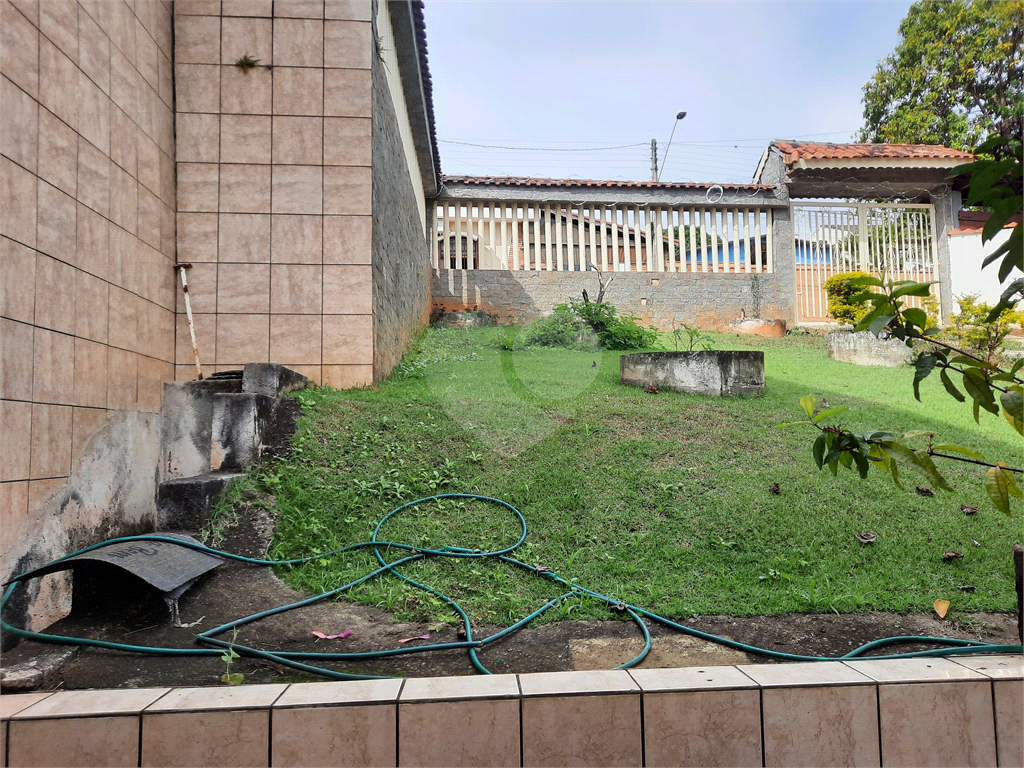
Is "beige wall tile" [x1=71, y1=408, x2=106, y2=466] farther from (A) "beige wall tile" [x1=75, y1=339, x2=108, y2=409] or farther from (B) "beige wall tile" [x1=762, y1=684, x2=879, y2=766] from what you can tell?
(B) "beige wall tile" [x1=762, y1=684, x2=879, y2=766]

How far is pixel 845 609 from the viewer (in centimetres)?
226

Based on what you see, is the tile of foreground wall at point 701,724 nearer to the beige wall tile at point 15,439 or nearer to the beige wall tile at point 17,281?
the beige wall tile at point 15,439

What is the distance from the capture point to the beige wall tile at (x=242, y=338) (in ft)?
13.6

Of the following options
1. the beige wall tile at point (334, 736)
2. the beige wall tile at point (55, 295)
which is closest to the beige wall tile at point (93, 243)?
the beige wall tile at point (55, 295)

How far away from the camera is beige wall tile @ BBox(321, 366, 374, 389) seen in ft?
14.0

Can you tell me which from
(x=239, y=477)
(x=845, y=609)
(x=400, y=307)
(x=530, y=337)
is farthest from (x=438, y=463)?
(x=530, y=337)

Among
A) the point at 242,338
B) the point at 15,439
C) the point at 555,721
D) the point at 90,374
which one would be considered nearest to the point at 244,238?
the point at 242,338

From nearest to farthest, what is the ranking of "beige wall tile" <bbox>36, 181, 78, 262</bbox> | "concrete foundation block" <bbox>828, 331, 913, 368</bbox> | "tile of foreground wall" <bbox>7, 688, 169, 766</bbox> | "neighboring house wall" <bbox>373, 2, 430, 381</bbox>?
"tile of foreground wall" <bbox>7, 688, 169, 766</bbox>, "beige wall tile" <bbox>36, 181, 78, 262</bbox>, "neighboring house wall" <bbox>373, 2, 430, 381</bbox>, "concrete foundation block" <bbox>828, 331, 913, 368</bbox>

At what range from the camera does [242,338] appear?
4168mm

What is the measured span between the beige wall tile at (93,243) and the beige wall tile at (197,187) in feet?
3.93

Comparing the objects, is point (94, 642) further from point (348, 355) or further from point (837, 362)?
point (837, 362)

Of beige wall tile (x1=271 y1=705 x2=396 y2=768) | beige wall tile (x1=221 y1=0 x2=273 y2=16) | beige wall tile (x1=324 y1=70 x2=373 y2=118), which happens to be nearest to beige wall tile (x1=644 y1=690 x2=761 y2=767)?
beige wall tile (x1=271 y1=705 x2=396 y2=768)

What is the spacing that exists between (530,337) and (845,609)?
595 centimetres

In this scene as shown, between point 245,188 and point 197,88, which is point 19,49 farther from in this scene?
point 197,88
